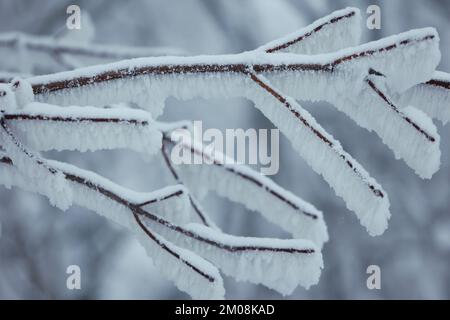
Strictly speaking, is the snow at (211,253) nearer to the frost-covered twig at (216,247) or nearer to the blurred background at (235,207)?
the frost-covered twig at (216,247)

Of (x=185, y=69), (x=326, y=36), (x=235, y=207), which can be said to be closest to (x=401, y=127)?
(x=326, y=36)

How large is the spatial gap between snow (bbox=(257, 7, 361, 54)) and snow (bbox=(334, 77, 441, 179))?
89mm

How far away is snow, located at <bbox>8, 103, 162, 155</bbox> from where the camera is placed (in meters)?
0.66

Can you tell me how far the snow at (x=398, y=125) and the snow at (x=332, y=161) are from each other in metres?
0.05

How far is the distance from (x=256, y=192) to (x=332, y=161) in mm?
172

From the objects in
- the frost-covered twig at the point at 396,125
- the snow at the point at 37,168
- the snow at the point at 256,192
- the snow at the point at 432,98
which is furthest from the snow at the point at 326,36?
the snow at the point at 37,168

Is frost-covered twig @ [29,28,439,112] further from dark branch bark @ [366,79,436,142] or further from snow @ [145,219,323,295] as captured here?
snow @ [145,219,323,295]

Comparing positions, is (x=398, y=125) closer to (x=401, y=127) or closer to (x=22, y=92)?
(x=401, y=127)

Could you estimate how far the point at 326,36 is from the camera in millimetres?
738

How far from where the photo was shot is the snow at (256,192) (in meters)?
0.79

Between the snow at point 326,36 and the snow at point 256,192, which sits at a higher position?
the snow at point 326,36

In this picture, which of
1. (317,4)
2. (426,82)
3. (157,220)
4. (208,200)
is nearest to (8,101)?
(157,220)

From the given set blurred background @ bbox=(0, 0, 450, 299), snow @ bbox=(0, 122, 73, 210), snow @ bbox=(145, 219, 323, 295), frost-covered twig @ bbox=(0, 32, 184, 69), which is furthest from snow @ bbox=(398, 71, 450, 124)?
blurred background @ bbox=(0, 0, 450, 299)

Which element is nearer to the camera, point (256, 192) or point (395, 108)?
point (395, 108)
